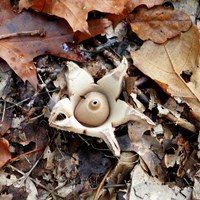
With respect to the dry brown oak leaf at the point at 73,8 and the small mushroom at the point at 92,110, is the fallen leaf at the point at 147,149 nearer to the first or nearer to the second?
the small mushroom at the point at 92,110

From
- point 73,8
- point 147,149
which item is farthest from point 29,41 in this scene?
point 147,149

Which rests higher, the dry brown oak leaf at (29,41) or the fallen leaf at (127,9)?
the fallen leaf at (127,9)

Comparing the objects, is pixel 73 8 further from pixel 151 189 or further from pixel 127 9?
pixel 151 189

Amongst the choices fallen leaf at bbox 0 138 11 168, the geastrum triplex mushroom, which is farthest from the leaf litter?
the geastrum triplex mushroom

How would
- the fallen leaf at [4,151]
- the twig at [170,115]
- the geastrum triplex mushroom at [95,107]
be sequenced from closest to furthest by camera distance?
1. the geastrum triplex mushroom at [95,107]
2. the fallen leaf at [4,151]
3. the twig at [170,115]

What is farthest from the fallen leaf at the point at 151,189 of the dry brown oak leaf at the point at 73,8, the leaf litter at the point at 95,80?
the dry brown oak leaf at the point at 73,8

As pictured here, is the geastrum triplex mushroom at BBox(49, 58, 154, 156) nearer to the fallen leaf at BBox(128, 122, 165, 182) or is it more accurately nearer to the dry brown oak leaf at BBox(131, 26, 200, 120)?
the fallen leaf at BBox(128, 122, 165, 182)

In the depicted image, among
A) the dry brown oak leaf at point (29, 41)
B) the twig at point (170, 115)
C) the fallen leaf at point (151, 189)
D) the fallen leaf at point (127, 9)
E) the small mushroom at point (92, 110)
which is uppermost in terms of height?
the fallen leaf at point (127, 9)

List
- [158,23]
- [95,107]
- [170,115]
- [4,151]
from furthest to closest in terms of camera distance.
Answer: [158,23] < [170,115] < [4,151] < [95,107]
